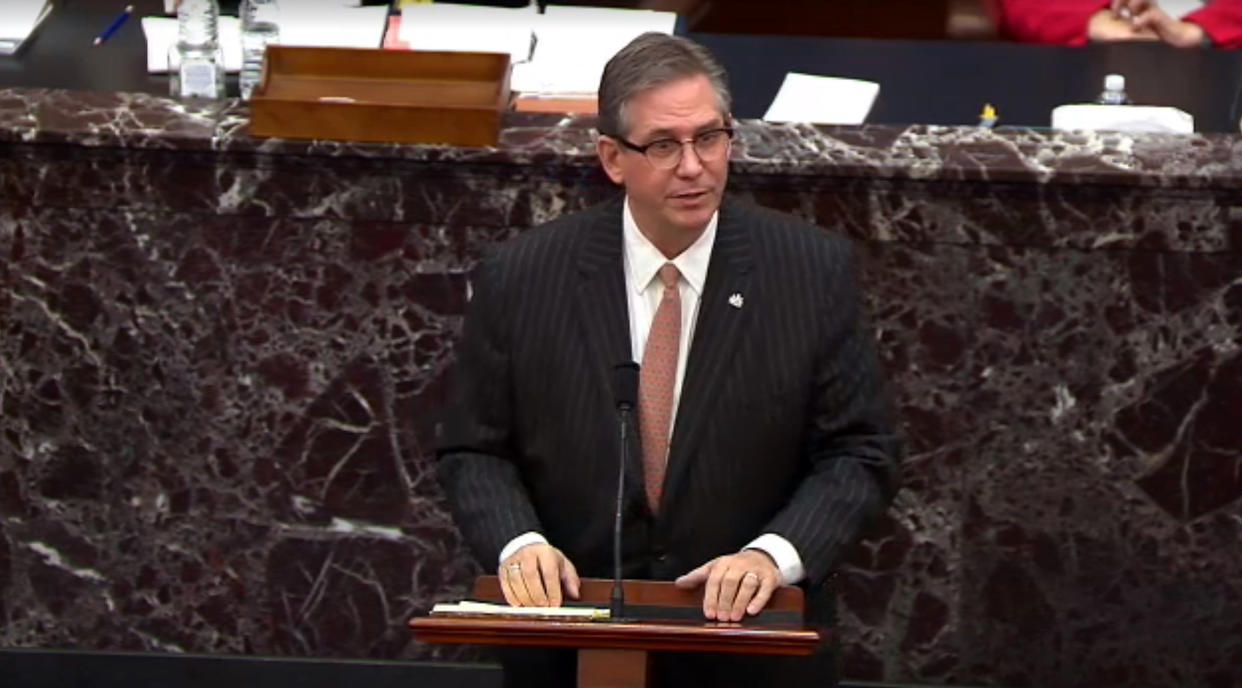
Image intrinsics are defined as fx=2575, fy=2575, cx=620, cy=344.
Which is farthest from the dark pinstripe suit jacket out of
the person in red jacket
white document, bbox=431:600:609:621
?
the person in red jacket

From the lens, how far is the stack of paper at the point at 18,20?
5469 mm

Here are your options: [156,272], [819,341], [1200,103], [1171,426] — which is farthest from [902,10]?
[819,341]

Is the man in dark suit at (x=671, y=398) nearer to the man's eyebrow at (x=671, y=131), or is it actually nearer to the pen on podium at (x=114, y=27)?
the man's eyebrow at (x=671, y=131)

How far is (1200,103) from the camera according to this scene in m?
5.32

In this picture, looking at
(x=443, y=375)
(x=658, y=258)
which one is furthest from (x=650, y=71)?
(x=443, y=375)

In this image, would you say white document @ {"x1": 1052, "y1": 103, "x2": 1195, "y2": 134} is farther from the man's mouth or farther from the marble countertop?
the man's mouth

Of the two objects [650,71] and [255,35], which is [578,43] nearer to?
[255,35]

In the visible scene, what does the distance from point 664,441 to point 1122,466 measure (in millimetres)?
1362

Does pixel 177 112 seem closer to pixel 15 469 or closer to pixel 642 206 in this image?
pixel 15 469

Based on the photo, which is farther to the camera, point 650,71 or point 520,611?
point 650,71

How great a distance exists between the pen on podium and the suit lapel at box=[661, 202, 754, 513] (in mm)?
2392

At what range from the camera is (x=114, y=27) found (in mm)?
5668

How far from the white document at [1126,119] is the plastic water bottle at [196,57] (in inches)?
64.8

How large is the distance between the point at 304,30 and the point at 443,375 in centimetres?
110
